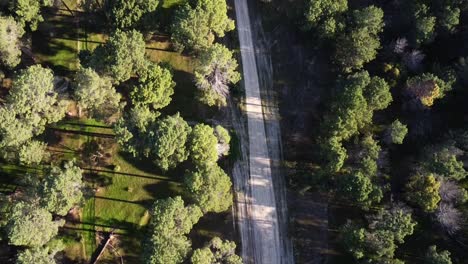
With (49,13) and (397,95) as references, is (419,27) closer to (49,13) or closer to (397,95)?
(397,95)

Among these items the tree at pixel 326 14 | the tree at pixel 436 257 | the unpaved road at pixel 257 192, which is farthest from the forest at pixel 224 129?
the unpaved road at pixel 257 192

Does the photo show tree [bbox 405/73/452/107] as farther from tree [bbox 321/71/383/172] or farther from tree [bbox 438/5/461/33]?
tree [bbox 438/5/461/33]

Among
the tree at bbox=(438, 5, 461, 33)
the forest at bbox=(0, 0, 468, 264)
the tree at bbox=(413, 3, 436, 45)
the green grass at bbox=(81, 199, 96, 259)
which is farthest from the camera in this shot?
the green grass at bbox=(81, 199, 96, 259)

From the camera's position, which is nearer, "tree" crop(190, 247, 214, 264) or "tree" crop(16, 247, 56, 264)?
"tree" crop(16, 247, 56, 264)

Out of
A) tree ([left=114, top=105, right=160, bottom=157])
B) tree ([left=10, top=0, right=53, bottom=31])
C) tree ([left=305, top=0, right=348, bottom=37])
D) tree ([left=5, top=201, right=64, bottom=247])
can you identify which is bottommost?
tree ([left=5, top=201, right=64, bottom=247])

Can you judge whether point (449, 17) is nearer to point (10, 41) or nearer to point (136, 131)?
point (136, 131)

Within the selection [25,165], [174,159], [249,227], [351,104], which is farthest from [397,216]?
[25,165]

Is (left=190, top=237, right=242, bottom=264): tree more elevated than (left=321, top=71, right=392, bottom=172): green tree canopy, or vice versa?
(left=321, top=71, right=392, bottom=172): green tree canopy

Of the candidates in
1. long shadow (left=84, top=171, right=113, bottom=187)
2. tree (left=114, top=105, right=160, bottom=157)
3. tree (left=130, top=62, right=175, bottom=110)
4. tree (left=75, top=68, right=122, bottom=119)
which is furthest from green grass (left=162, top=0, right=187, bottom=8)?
long shadow (left=84, top=171, right=113, bottom=187)
